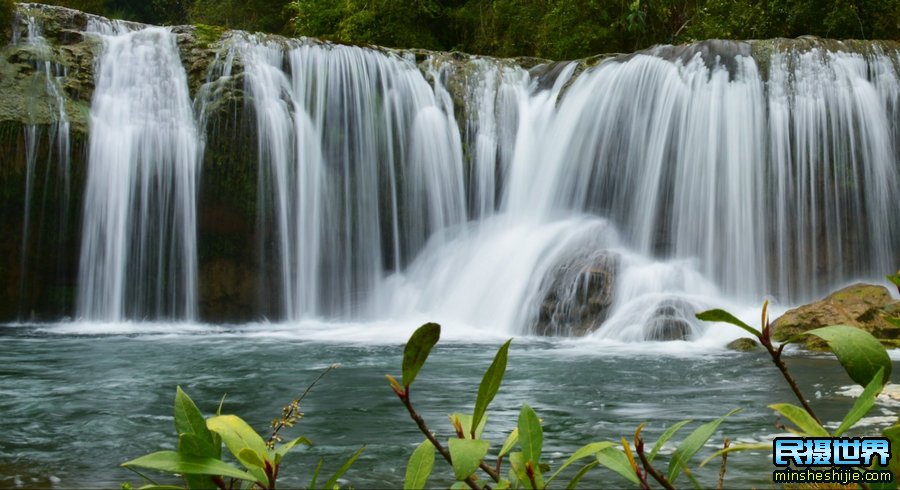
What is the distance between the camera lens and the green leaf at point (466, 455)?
119 cm

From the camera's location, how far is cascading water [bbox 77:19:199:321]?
13.5 meters

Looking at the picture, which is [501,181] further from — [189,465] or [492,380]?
[189,465]

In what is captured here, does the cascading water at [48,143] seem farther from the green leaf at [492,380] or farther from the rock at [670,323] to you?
the green leaf at [492,380]

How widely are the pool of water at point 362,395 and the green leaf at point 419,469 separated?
297 cm

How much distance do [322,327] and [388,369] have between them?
5.02 m

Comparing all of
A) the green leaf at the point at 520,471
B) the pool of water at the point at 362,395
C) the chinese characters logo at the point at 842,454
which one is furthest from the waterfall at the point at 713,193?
the green leaf at the point at 520,471

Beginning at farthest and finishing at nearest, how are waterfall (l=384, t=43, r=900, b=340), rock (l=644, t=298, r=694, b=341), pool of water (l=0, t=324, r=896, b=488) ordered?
waterfall (l=384, t=43, r=900, b=340)
rock (l=644, t=298, r=694, b=341)
pool of water (l=0, t=324, r=896, b=488)

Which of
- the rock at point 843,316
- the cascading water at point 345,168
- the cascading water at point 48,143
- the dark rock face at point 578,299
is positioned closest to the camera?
the rock at point 843,316

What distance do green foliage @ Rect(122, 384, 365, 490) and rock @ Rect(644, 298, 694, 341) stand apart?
925 centimetres

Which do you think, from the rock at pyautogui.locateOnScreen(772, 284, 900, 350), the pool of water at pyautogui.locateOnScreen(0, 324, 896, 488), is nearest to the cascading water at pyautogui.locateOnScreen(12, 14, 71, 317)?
the pool of water at pyautogui.locateOnScreen(0, 324, 896, 488)

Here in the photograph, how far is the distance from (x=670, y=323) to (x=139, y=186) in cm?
767

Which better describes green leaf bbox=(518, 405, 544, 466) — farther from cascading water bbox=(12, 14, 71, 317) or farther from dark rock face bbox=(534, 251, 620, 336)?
cascading water bbox=(12, 14, 71, 317)

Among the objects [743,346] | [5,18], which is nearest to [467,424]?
[743,346]

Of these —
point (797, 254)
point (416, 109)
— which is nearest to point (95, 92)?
point (416, 109)
